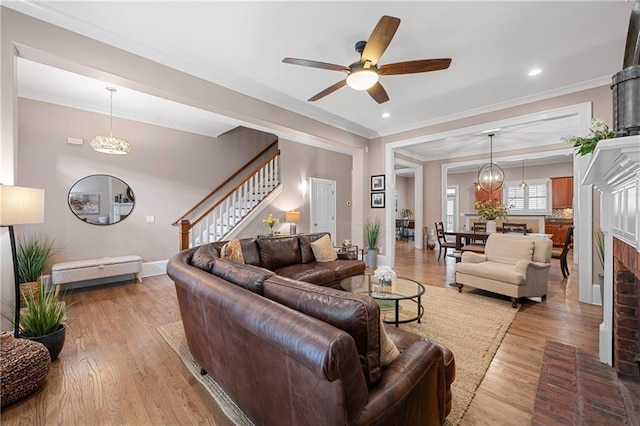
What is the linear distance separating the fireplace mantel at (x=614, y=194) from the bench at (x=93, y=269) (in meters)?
5.66

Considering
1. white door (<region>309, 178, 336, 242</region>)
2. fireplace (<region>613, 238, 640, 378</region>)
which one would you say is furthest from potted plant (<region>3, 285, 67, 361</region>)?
white door (<region>309, 178, 336, 242</region>)

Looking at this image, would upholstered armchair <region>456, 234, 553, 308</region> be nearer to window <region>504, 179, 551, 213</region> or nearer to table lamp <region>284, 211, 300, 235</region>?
table lamp <region>284, 211, 300, 235</region>

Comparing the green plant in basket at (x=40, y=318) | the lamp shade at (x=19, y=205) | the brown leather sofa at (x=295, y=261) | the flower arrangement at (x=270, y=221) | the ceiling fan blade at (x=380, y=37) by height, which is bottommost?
the green plant in basket at (x=40, y=318)

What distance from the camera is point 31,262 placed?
3.64 m

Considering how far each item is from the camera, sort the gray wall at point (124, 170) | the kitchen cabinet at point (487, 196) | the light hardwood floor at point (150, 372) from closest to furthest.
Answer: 1. the light hardwood floor at point (150, 372)
2. the gray wall at point (124, 170)
3. the kitchen cabinet at point (487, 196)

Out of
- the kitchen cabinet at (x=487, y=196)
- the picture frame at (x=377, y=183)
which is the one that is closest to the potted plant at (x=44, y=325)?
the picture frame at (x=377, y=183)

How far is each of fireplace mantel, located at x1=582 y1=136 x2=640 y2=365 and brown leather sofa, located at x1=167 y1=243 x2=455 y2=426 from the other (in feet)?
4.19

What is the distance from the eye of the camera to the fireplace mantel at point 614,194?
4.18ft

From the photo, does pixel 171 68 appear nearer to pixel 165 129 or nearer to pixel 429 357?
pixel 165 129

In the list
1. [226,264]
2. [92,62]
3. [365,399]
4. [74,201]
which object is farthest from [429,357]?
[74,201]

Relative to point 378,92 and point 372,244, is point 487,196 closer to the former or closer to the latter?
point 372,244

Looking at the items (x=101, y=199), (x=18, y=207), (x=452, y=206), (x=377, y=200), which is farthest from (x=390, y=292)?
(x=452, y=206)

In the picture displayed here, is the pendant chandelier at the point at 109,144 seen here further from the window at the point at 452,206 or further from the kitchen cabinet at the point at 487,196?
the kitchen cabinet at the point at 487,196

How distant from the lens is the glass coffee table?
2.67m
